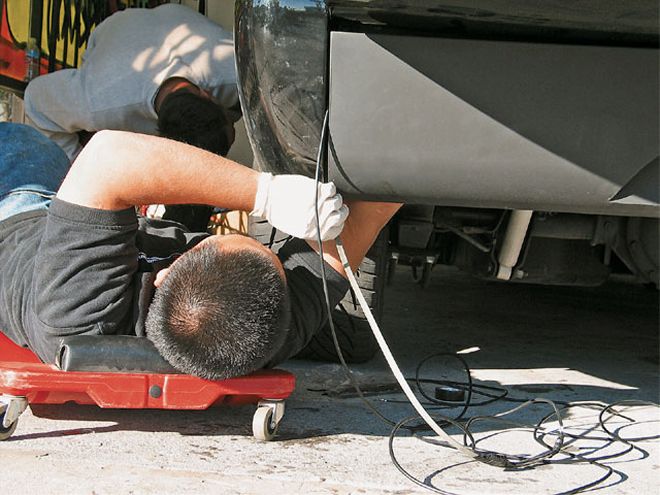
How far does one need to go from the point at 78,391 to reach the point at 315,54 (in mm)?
847

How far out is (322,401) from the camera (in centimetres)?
211

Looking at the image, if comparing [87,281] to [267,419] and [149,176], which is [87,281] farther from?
[267,419]

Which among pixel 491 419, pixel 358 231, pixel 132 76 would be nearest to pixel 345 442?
pixel 491 419

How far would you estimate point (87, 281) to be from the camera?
1.61m

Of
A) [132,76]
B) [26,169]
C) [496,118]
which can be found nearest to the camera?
[496,118]

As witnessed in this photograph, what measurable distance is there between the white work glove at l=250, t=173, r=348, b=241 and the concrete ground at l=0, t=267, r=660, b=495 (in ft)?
1.57

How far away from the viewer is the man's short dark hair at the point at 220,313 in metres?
1.55

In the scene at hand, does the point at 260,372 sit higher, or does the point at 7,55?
the point at 7,55

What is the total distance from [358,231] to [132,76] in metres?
2.12

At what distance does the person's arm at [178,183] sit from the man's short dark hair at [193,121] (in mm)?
1776

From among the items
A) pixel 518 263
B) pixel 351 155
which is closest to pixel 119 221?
pixel 351 155

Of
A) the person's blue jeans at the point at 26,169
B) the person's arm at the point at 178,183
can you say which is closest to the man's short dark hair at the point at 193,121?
the person's blue jeans at the point at 26,169

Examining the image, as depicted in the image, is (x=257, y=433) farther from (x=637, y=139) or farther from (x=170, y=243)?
(x=637, y=139)

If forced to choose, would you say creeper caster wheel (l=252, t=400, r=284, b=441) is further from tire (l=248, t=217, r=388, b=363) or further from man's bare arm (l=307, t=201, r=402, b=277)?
tire (l=248, t=217, r=388, b=363)
